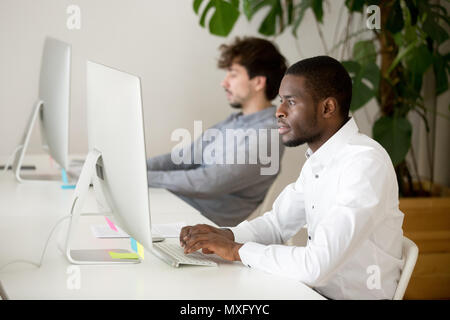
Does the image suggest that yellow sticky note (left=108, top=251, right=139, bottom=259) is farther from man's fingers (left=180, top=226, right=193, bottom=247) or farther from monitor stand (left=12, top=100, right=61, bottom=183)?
monitor stand (left=12, top=100, right=61, bottom=183)

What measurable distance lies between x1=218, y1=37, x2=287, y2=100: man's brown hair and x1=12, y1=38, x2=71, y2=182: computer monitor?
2.72ft

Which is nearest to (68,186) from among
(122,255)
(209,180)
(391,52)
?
(209,180)

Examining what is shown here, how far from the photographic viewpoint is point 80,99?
3408mm

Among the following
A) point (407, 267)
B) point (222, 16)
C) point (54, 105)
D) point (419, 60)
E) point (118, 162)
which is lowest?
point (407, 267)

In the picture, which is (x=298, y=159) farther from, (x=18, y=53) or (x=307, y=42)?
(x=18, y=53)

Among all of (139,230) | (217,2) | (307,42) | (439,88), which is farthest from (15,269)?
(307,42)

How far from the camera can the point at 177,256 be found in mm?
1461

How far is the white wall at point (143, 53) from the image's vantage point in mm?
3293

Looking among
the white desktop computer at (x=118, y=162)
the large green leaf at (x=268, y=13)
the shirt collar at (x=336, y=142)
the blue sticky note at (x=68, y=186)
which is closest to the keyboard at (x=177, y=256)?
the white desktop computer at (x=118, y=162)

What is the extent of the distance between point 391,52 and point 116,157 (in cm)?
213

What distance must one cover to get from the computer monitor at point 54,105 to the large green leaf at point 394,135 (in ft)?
4.69

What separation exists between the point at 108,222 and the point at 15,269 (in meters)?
0.50

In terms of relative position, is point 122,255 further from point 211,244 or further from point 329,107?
point 329,107
